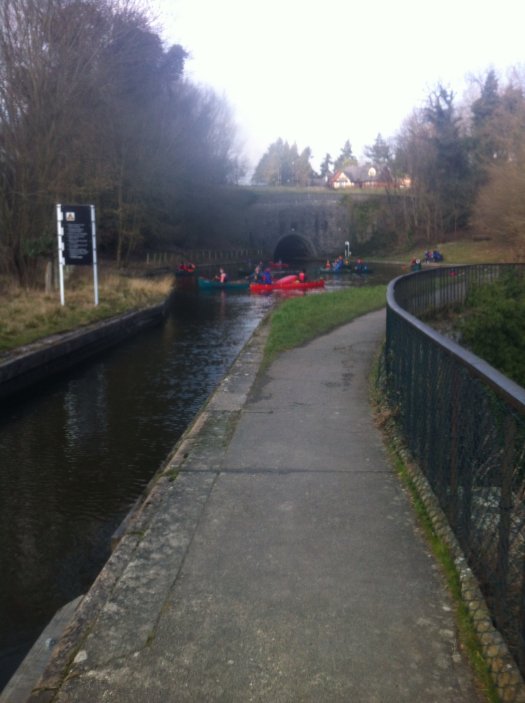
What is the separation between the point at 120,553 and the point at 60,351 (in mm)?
11729

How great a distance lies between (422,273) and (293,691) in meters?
14.1

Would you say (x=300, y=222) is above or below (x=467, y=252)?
above

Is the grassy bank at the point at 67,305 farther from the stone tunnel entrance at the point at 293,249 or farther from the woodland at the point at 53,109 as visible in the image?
the stone tunnel entrance at the point at 293,249

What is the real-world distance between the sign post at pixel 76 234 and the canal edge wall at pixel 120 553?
13.4 m

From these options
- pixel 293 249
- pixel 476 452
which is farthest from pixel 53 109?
pixel 293 249

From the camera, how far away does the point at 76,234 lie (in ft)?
71.8

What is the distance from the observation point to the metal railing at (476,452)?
3258 millimetres

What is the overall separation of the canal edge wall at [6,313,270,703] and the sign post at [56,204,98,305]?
43.9 feet

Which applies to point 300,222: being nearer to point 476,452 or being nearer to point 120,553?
point 120,553

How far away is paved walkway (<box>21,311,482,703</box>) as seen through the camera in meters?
3.11

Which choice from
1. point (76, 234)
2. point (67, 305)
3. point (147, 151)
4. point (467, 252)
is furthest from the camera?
point (467, 252)

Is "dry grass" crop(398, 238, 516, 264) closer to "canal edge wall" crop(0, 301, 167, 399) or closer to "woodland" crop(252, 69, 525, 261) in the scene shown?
"woodland" crop(252, 69, 525, 261)

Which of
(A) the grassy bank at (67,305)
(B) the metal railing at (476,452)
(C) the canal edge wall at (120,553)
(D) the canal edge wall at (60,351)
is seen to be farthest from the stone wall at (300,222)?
(B) the metal railing at (476,452)

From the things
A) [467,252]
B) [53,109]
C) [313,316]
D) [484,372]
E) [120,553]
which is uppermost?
[53,109]
